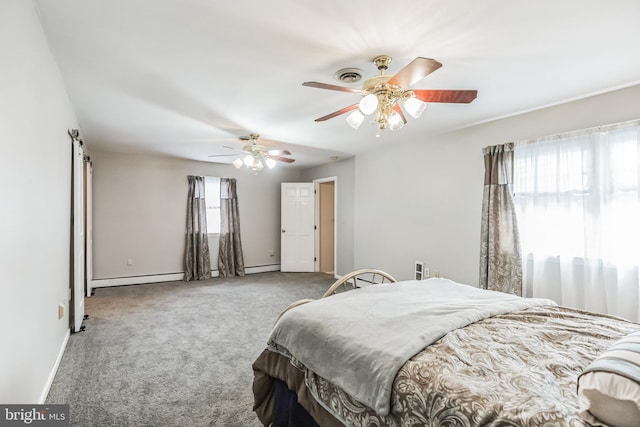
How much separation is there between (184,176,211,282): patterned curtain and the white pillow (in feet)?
19.9

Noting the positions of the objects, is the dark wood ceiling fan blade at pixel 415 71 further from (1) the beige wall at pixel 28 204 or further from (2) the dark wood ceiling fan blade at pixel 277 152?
(2) the dark wood ceiling fan blade at pixel 277 152

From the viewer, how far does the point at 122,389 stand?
7.59 feet

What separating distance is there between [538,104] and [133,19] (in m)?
3.50

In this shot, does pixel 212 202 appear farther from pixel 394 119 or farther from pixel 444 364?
pixel 444 364

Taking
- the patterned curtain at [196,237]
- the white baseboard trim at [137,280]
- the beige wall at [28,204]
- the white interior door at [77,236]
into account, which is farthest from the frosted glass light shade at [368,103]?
the white baseboard trim at [137,280]

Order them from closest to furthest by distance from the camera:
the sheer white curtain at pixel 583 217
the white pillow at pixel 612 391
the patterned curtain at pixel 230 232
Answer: the white pillow at pixel 612 391 → the sheer white curtain at pixel 583 217 → the patterned curtain at pixel 230 232

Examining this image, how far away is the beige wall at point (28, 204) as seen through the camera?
1434 millimetres

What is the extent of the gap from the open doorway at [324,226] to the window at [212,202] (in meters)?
2.12

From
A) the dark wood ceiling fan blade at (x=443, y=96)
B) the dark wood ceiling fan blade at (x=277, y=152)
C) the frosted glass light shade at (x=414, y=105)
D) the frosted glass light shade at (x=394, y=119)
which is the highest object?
the dark wood ceiling fan blade at (x=277, y=152)

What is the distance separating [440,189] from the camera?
13.9ft

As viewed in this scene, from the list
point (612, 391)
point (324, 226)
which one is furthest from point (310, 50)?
point (324, 226)

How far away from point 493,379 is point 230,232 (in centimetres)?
596

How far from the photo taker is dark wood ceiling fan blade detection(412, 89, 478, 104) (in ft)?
6.69

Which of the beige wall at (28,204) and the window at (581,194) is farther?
the window at (581,194)
